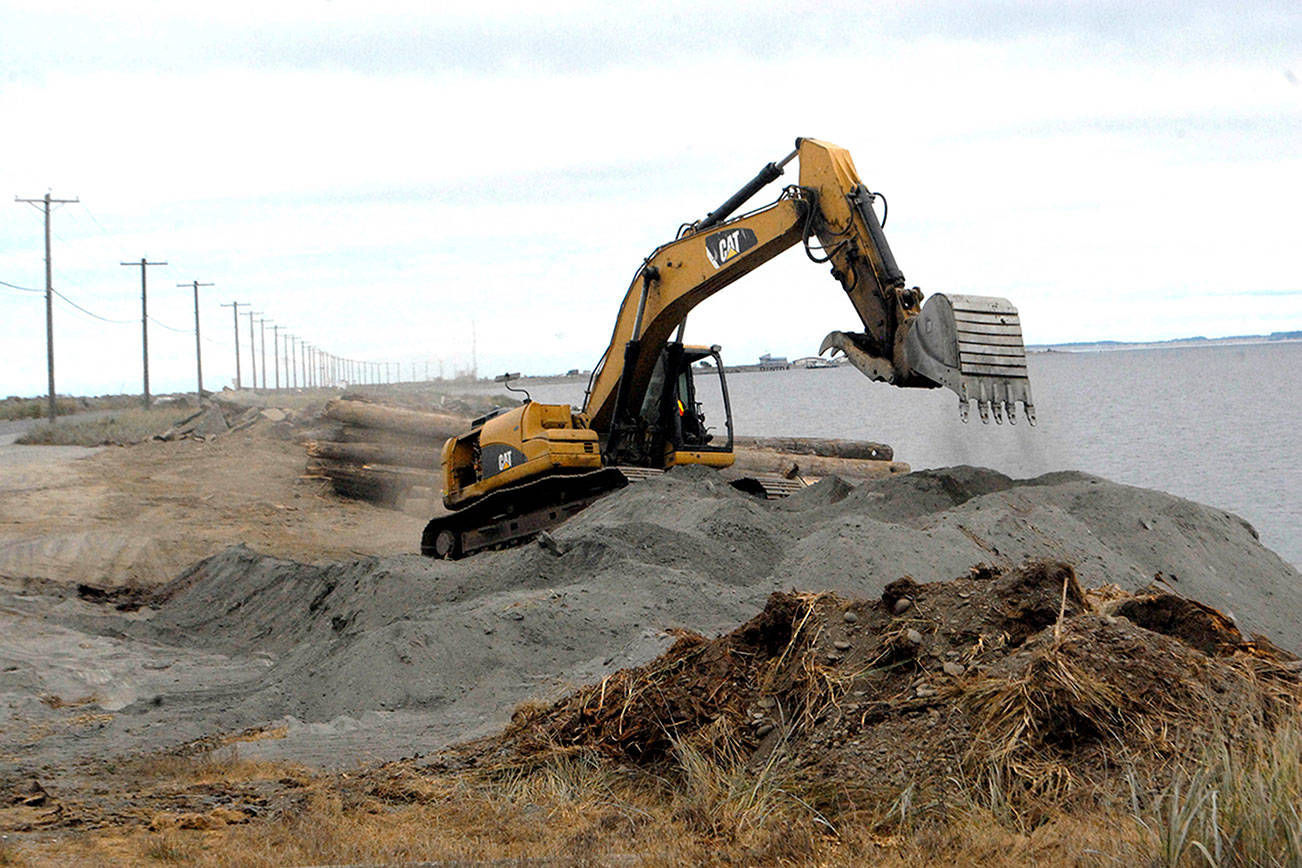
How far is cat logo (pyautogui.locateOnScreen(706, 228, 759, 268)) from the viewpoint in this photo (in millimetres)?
13562

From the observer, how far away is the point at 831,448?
24922mm

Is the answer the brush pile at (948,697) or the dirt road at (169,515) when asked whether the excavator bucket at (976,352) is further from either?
the dirt road at (169,515)

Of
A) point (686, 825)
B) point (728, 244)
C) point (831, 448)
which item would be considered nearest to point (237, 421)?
point (831, 448)

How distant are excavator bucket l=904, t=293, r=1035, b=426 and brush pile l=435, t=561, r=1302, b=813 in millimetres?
4651

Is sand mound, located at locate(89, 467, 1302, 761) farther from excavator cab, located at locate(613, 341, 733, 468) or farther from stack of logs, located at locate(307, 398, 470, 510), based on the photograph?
stack of logs, located at locate(307, 398, 470, 510)

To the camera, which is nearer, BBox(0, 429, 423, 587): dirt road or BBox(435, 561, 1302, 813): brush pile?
BBox(435, 561, 1302, 813): brush pile

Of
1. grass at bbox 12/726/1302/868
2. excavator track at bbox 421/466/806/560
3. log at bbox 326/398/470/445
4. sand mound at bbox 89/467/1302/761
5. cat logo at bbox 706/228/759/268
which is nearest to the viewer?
grass at bbox 12/726/1302/868

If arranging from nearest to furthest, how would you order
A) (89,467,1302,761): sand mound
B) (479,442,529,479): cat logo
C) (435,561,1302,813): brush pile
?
(435,561,1302,813): brush pile
(89,467,1302,761): sand mound
(479,442,529,479): cat logo

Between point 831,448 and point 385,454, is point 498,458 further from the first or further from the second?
point 385,454

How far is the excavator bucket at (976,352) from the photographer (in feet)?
37.3

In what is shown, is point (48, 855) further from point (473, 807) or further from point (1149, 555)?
point (1149, 555)

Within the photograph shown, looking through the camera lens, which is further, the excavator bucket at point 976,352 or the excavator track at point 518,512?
the excavator track at point 518,512

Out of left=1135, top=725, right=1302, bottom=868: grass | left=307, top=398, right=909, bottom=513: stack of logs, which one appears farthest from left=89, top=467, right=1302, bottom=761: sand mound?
left=307, top=398, right=909, bottom=513: stack of logs

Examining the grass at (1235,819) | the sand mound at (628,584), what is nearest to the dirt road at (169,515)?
the sand mound at (628,584)
